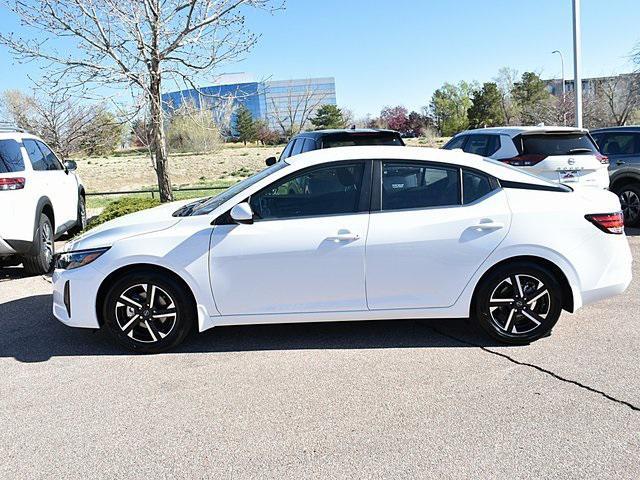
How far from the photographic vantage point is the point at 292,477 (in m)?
A: 2.86

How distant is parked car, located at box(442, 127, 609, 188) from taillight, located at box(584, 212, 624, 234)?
3710mm

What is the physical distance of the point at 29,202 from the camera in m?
7.07

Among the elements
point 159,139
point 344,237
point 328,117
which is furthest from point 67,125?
point 328,117

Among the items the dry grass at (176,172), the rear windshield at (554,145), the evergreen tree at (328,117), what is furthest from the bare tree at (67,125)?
the evergreen tree at (328,117)

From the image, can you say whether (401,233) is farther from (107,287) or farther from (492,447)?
(107,287)

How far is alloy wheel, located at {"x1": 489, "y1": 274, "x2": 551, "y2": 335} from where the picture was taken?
14.7ft

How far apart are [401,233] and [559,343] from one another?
1.61m

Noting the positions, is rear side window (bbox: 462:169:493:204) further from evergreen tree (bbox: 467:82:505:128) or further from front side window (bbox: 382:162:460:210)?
evergreen tree (bbox: 467:82:505:128)

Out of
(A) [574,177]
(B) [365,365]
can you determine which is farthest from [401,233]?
(A) [574,177]

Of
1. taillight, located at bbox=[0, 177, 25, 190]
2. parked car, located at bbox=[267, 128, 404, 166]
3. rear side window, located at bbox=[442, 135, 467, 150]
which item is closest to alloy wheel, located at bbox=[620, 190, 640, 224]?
rear side window, located at bbox=[442, 135, 467, 150]

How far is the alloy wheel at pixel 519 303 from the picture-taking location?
4480 mm

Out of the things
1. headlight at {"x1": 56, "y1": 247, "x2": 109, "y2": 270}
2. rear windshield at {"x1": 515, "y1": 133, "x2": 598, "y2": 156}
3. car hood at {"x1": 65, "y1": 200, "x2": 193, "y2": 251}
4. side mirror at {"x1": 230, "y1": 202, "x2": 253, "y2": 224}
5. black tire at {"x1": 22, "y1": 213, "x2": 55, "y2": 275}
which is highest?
rear windshield at {"x1": 515, "y1": 133, "x2": 598, "y2": 156}

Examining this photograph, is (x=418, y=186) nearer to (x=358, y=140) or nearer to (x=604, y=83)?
(x=358, y=140)

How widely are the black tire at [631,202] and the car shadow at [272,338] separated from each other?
5706 millimetres
